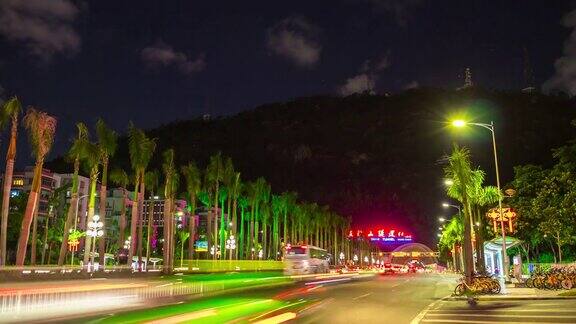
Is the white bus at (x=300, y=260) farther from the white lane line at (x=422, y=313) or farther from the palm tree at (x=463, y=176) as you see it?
the white lane line at (x=422, y=313)

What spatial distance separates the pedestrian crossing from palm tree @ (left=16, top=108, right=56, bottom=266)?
34113 mm

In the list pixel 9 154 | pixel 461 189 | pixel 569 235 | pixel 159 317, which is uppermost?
pixel 9 154

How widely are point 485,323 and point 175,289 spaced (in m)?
12.5

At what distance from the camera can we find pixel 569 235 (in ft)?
135

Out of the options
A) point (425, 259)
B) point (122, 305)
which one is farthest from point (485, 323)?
point (425, 259)

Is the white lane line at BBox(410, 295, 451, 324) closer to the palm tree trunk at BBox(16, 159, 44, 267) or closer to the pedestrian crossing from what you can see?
the pedestrian crossing

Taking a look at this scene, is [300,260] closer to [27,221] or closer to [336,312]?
[27,221]

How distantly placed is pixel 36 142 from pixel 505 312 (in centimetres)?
3885

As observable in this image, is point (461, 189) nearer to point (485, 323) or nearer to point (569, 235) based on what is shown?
point (569, 235)

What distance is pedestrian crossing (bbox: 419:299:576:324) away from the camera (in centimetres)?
1781

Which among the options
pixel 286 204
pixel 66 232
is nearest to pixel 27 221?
pixel 66 232

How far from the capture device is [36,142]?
1767 inches

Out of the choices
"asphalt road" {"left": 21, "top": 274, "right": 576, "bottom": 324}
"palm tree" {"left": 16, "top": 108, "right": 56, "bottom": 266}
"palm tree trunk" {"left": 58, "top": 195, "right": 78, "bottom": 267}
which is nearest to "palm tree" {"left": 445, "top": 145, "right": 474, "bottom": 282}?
"asphalt road" {"left": 21, "top": 274, "right": 576, "bottom": 324}

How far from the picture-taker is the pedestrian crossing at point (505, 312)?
1781cm
